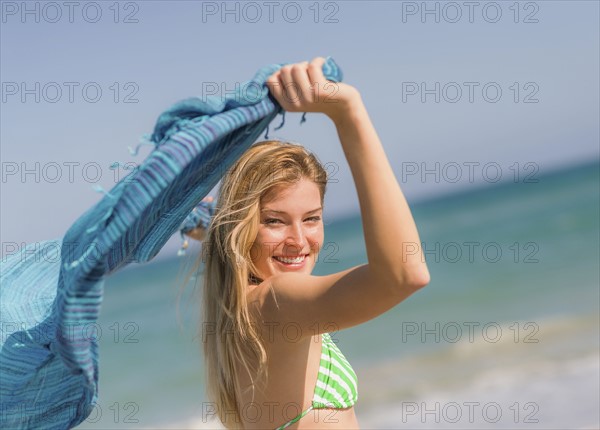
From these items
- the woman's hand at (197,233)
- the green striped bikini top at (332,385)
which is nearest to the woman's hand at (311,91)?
the green striped bikini top at (332,385)

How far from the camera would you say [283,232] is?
288 cm

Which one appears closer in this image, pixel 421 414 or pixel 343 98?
pixel 343 98

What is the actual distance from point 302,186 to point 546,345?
7.79 meters

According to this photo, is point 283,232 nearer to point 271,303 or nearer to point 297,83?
point 271,303

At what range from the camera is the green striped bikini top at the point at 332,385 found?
9.52 feet

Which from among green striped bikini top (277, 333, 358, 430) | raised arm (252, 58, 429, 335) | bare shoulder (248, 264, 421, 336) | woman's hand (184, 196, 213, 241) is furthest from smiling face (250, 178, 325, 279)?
woman's hand (184, 196, 213, 241)

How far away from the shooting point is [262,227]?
287 centimetres

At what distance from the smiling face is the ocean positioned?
1.56 feet

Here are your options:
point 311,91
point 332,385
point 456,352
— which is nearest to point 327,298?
point 311,91

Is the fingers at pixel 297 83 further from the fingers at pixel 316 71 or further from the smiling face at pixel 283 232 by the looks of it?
the smiling face at pixel 283 232

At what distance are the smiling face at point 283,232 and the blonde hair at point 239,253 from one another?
3cm

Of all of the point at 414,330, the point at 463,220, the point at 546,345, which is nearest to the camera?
the point at 546,345

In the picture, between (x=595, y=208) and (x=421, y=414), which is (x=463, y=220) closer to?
(x=595, y=208)

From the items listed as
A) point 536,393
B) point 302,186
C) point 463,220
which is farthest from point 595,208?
point 302,186
